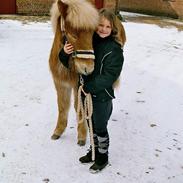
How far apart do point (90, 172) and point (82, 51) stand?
4.10 feet

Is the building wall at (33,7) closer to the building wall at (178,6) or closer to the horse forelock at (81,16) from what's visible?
the building wall at (178,6)

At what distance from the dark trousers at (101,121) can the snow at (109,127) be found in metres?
0.30

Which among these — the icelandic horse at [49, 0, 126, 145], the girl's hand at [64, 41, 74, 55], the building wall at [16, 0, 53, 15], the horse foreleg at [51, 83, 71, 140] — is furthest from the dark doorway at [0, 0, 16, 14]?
the girl's hand at [64, 41, 74, 55]

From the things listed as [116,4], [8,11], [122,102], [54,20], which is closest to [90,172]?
[54,20]

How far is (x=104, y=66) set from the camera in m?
3.20

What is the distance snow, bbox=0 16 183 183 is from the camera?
3562 mm

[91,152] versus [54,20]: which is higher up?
[54,20]

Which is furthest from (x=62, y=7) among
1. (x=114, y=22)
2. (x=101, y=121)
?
(x=101, y=121)

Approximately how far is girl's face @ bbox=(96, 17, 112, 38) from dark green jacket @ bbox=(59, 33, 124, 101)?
6 cm

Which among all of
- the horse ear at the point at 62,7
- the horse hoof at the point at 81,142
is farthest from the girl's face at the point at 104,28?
the horse hoof at the point at 81,142

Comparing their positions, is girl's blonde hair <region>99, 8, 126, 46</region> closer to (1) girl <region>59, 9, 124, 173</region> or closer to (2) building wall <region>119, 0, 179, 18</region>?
(1) girl <region>59, 9, 124, 173</region>

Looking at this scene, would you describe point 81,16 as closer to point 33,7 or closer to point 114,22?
point 114,22

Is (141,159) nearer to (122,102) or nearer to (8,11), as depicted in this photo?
(122,102)

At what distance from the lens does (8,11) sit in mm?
14312
